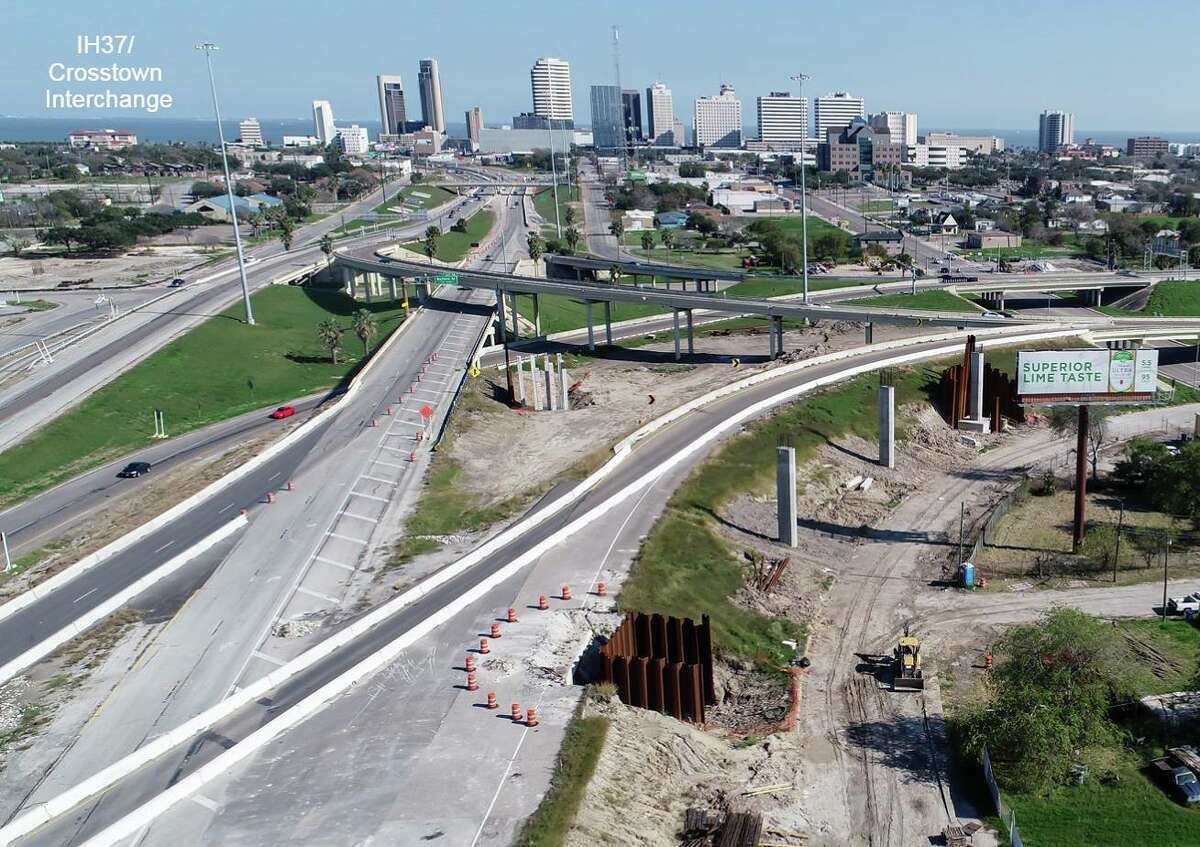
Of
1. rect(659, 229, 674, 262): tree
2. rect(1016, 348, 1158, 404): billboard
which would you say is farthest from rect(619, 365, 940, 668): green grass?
rect(659, 229, 674, 262): tree

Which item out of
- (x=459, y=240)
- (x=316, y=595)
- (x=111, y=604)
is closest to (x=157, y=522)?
(x=111, y=604)

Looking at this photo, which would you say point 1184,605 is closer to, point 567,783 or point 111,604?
point 567,783

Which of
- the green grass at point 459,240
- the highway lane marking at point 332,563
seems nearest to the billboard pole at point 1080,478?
the highway lane marking at point 332,563

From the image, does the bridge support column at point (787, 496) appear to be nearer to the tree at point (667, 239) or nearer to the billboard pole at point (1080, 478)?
the billboard pole at point (1080, 478)

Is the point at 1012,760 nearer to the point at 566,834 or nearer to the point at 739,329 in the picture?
the point at 566,834

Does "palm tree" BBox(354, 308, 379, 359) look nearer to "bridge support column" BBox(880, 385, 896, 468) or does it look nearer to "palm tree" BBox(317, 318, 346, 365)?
"palm tree" BBox(317, 318, 346, 365)

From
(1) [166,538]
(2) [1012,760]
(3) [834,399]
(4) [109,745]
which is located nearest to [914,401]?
(3) [834,399]

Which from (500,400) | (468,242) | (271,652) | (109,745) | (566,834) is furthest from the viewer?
(468,242)

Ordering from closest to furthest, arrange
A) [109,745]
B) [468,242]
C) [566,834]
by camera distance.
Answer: [566,834]
[109,745]
[468,242]
